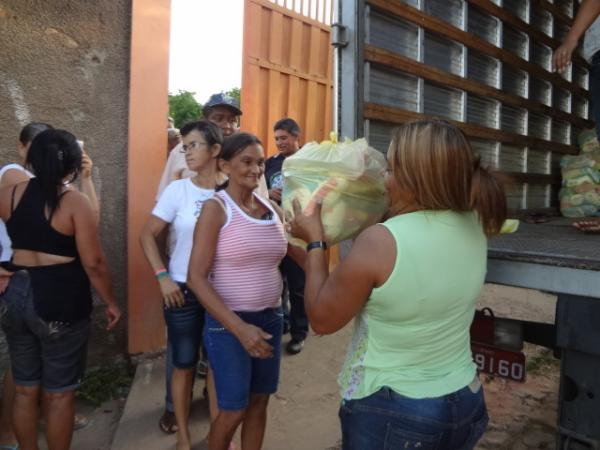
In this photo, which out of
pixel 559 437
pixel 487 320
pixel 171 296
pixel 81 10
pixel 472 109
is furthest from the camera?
pixel 81 10

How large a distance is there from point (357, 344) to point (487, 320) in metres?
0.93

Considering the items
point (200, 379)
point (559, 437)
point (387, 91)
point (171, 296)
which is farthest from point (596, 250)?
point (200, 379)

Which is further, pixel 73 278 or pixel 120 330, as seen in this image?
pixel 120 330

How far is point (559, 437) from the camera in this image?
190 cm

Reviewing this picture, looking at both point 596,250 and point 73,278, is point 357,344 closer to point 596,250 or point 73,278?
point 596,250

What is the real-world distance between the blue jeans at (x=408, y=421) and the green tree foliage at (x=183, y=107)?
2083 cm

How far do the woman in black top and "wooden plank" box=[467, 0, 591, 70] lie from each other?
213cm

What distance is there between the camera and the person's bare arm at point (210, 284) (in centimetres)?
185

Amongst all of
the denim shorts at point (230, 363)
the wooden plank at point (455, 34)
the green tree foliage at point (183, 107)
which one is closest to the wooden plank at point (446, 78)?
the wooden plank at point (455, 34)

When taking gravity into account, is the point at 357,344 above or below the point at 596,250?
below

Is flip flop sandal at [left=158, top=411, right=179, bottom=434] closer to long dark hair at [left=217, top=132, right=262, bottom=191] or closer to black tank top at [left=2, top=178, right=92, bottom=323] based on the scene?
black tank top at [left=2, top=178, right=92, bottom=323]

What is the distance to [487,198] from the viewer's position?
50.4 inches

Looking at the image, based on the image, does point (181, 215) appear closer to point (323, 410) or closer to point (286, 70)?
point (323, 410)

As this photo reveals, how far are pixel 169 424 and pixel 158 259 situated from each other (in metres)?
0.97
